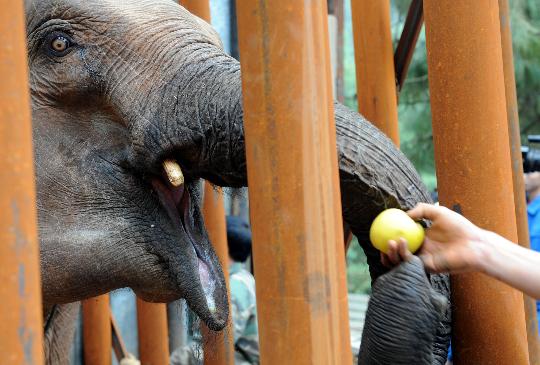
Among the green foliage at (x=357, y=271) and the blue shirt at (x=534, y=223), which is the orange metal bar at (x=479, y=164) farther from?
the green foliage at (x=357, y=271)

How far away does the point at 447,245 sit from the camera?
1.62m

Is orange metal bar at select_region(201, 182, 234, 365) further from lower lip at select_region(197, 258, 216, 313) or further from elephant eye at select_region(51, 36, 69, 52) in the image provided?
elephant eye at select_region(51, 36, 69, 52)

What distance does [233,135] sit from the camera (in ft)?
6.36

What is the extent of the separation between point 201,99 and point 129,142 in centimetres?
20

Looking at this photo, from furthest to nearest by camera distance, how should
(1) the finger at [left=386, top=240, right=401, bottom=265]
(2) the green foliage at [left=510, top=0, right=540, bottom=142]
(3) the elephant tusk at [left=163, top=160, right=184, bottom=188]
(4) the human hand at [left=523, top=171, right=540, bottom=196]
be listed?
(2) the green foliage at [left=510, top=0, right=540, bottom=142], (4) the human hand at [left=523, top=171, right=540, bottom=196], (3) the elephant tusk at [left=163, top=160, right=184, bottom=188], (1) the finger at [left=386, top=240, right=401, bottom=265]

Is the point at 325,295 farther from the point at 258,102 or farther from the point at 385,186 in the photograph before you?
the point at 385,186

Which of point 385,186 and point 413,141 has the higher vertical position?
point 413,141

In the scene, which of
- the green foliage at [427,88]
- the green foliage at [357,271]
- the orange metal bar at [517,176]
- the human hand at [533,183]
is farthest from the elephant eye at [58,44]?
the green foliage at [357,271]

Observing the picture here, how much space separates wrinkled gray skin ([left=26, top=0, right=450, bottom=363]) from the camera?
2.08 m

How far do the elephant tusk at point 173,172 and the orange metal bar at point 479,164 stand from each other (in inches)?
22.0

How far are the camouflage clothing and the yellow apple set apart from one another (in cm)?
253

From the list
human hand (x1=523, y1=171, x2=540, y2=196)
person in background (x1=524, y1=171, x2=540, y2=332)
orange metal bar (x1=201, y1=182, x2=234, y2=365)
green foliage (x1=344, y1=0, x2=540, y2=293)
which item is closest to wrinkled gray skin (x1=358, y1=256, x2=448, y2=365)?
orange metal bar (x1=201, y1=182, x2=234, y2=365)

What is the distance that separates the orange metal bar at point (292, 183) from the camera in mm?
1222

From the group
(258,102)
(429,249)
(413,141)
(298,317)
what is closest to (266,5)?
(258,102)
